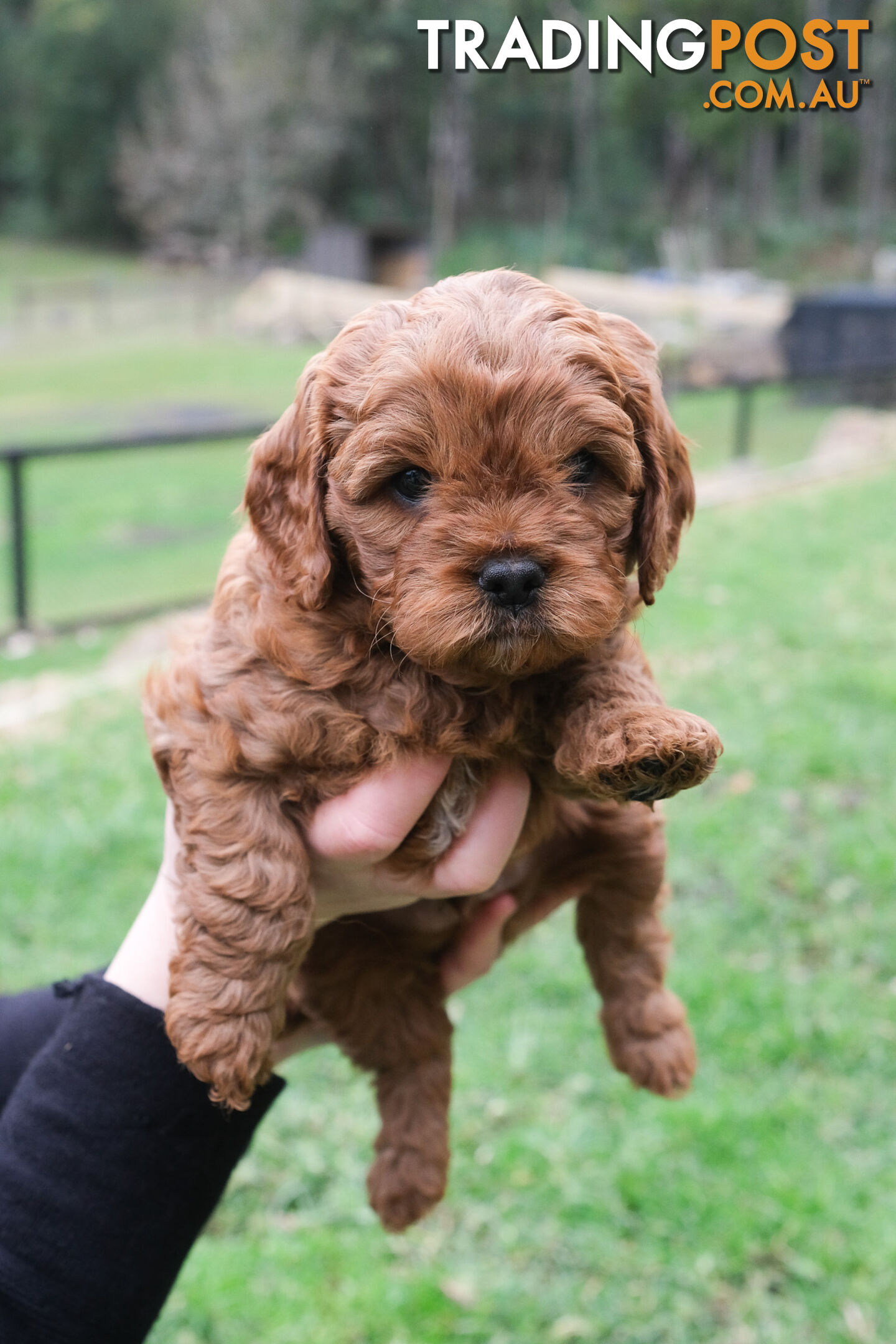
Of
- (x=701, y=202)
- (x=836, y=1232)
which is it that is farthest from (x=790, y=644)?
(x=701, y=202)

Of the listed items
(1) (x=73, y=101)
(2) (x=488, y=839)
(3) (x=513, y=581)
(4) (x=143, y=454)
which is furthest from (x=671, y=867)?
(1) (x=73, y=101)

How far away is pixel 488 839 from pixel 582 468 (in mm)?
734

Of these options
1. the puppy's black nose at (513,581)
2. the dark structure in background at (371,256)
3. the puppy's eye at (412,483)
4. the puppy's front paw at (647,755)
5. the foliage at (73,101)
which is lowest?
the puppy's front paw at (647,755)

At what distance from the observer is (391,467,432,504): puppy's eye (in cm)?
213

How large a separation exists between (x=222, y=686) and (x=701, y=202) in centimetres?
5355

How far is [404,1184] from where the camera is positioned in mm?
2834

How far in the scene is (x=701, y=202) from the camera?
51.1 meters

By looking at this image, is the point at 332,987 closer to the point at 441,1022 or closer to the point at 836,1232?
the point at 441,1022

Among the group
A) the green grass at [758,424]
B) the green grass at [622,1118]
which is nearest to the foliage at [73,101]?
the green grass at [758,424]

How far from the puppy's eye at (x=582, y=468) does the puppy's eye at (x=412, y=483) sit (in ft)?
0.81

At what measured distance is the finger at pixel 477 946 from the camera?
2.81m

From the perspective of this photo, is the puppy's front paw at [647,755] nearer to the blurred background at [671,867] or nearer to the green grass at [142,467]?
the blurred background at [671,867]

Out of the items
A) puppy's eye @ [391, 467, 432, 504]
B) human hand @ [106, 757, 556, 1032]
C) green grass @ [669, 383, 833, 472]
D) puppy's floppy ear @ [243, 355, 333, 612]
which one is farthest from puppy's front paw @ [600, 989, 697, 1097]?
green grass @ [669, 383, 833, 472]

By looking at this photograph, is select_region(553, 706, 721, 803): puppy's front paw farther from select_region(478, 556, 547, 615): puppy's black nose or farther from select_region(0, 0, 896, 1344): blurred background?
select_region(0, 0, 896, 1344): blurred background
